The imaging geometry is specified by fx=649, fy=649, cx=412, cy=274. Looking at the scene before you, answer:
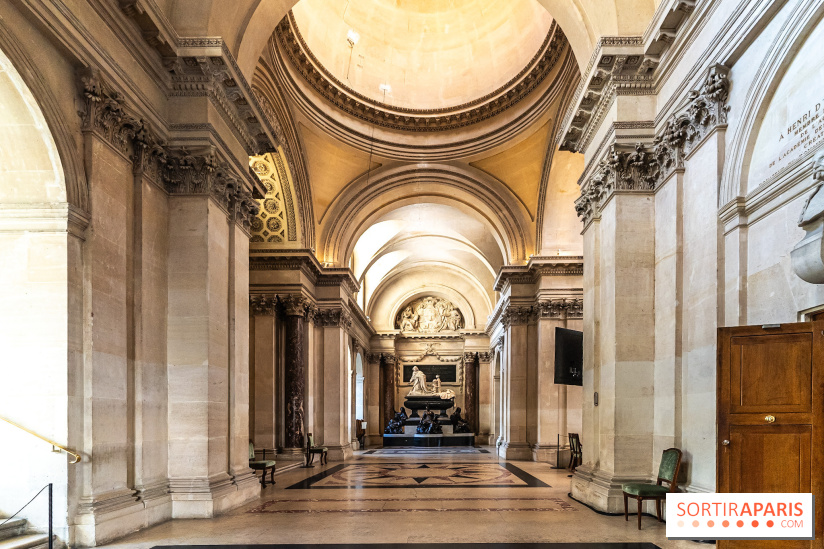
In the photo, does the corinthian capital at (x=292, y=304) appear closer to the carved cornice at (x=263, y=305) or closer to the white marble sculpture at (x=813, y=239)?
the carved cornice at (x=263, y=305)

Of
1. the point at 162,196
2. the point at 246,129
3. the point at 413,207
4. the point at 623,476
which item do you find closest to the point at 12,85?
the point at 162,196

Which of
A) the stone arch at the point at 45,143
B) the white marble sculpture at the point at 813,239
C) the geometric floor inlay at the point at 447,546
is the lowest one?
the geometric floor inlay at the point at 447,546

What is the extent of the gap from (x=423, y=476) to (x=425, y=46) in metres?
12.8

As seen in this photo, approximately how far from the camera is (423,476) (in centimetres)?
1455

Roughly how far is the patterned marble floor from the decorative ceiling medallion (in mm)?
10329

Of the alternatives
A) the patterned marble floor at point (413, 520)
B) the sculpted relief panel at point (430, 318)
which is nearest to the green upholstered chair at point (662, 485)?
the patterned marble floor at point (413, 520)

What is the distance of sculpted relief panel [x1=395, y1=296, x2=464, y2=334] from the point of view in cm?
3816

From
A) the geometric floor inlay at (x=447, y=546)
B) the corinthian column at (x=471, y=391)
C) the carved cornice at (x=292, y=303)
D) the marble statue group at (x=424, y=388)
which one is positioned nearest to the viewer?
the geometric floor inlay at (x=447, y=546)

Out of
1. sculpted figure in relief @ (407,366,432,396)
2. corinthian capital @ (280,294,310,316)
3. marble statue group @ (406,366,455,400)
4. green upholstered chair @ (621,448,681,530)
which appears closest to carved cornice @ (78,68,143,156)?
green upholstered chair @ (621,448,681,530)

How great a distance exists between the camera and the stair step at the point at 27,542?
589cm

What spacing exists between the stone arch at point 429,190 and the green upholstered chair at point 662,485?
1307 centimetres

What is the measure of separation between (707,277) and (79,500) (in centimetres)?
719

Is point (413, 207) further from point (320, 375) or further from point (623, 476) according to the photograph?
point (623, 476)

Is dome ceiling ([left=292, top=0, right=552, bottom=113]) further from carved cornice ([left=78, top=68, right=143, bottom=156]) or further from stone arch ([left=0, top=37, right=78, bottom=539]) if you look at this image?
stone arch ([left=0, top=37, right=78, bottom=539])
